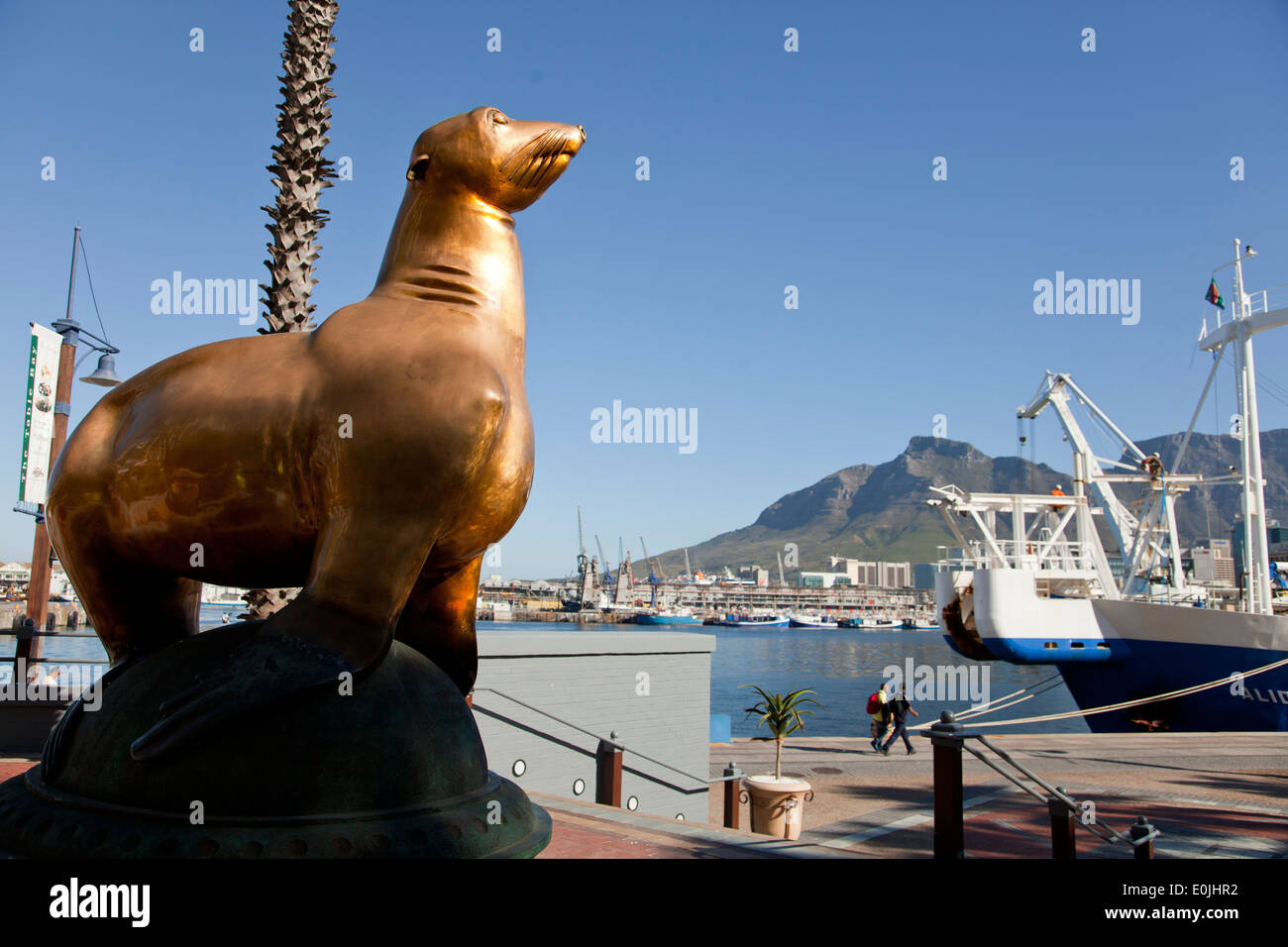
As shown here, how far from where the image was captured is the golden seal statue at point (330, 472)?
2656 millimetres

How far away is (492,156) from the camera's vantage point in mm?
3227

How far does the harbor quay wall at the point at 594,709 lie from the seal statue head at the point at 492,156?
26.4ft

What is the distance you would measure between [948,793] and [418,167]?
22.8ft

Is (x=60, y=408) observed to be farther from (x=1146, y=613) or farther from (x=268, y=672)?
(x=1146, y=613)

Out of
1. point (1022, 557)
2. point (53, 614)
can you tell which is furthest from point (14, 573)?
point (1022, 557)

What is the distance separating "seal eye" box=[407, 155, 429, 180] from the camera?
3289 mm

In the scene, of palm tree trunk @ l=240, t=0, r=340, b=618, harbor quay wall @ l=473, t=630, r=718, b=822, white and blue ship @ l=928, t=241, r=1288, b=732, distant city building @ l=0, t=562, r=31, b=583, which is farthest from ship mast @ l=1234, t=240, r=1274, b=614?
distant city building @ l=0, t=562, r=31, b=583

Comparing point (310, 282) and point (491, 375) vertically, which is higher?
point (310, 282)

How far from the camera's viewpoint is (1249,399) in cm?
2417

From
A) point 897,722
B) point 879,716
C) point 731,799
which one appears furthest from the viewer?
point 879,716
